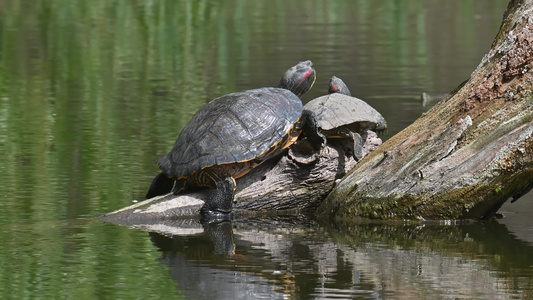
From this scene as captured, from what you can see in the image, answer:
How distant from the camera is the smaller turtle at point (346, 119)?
6492 millimetres

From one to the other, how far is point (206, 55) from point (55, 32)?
347cm

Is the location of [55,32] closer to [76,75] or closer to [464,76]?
[76,75]

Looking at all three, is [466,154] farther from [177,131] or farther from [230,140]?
[177,131]

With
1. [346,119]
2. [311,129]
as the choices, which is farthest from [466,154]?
[311,129]

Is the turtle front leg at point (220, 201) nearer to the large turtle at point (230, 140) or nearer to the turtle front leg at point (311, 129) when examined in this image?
the large turtle at point (230, 140)

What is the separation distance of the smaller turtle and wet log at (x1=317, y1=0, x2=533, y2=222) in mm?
282

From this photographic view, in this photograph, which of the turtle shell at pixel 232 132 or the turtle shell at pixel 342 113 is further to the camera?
the turtle shell at pixel 342 113

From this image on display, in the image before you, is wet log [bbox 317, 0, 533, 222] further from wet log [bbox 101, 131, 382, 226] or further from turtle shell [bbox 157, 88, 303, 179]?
turtle shell [bbox 157, 88, 303, 179]

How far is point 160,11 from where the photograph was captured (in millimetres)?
19453

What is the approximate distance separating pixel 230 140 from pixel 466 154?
1474mm

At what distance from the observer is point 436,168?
601 centimetres

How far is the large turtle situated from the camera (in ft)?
20.6

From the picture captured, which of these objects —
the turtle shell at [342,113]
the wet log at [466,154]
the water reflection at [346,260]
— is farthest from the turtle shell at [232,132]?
the wet log at [466,154]

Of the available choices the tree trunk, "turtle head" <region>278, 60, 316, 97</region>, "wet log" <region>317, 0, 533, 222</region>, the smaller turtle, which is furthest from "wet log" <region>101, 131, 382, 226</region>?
"turtle head" <region>278, 60, 316, 97</region>
